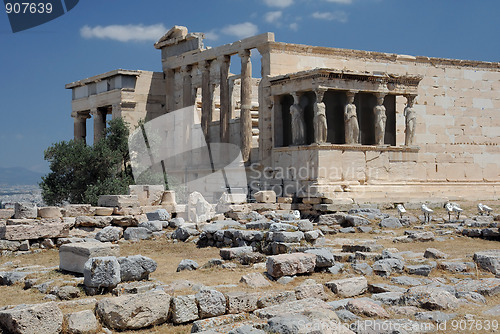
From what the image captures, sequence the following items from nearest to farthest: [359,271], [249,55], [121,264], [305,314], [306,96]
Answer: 1. [305,314]
2. [121,264]
3. [359,271]
4. [306,96]
5. [249,55]

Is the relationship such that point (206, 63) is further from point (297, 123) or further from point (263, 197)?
point (263, 197)

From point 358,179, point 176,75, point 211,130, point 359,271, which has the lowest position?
point 359,271

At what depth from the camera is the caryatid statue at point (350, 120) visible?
19625 mm

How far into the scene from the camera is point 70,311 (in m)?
6.42

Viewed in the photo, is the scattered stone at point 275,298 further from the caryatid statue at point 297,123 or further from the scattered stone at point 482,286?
the caryatid statue at point 297,123

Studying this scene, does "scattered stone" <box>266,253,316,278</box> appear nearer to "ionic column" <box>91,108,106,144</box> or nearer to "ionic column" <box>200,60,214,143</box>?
"ionic column" <box>200,60,214,143</box>

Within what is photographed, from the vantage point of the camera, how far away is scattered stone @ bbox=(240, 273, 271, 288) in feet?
25.7

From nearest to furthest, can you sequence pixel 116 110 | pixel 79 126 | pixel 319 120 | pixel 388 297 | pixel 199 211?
pixel 388 297, pixel 199 211, pixel 319 120, pixel 116 110, pixel 79 126

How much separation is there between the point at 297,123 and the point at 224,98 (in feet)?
15.0

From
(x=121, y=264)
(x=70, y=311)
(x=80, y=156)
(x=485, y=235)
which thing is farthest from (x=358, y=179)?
(x=70, y=311)

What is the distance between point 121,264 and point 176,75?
19293 millimetres

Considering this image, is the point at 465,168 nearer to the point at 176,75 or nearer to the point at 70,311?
the point at 176,75

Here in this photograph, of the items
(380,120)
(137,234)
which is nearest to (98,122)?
(380,120)

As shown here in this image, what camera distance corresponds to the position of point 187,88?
83.8 feet
